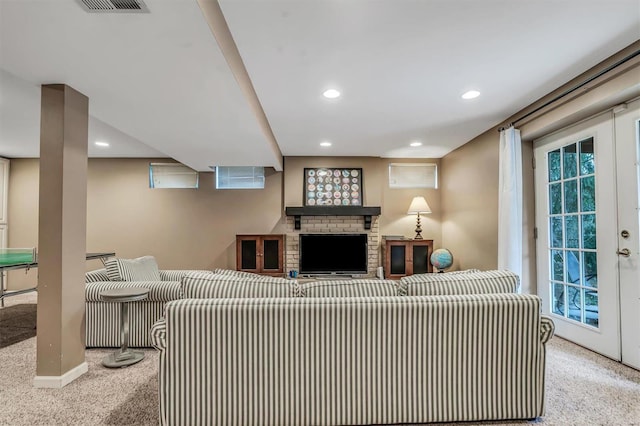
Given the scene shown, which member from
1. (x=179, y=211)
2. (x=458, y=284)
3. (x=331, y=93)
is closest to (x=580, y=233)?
(x=458, y=284)

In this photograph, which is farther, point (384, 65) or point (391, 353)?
point (384, 65)

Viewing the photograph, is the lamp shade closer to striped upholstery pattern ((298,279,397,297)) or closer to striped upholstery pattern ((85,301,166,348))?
striped upholstery pattern ((298,279,397,297))

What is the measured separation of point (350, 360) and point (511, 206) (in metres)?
Answer: 2.68

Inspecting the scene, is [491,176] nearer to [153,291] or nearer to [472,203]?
[472,203]

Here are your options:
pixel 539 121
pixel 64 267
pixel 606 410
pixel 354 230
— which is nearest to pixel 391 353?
pixel 606 410

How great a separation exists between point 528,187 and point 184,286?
3.56 m

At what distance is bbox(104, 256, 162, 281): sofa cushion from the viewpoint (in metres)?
3.38

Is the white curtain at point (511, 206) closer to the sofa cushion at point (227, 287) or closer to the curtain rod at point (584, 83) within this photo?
the curtain rod at point (584, 83)

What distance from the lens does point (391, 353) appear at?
1801mm

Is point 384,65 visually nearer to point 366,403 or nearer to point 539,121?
point 539,121

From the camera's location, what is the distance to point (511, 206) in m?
3.55

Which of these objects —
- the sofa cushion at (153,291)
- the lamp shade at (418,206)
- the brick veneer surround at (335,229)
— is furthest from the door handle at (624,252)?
the sofa cushion at (153,291)

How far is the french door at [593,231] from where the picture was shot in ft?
8.57

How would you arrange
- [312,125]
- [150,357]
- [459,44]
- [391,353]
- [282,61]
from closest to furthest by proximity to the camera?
[391,353] < [459,44] < [282,61] < [150,357] < [312,125]
